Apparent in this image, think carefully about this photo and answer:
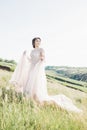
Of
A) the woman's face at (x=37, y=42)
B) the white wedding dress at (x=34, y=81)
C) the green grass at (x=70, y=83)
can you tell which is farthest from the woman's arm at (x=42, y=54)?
the green grass at (x=70, y=83)

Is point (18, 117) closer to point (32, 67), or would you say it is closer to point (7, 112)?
point (7, 112)

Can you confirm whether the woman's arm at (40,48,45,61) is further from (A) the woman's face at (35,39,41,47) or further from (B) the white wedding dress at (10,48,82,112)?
(A) the woman's face at (35,39,41,47)

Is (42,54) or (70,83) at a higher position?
(42,54)

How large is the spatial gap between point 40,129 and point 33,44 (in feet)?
20.9

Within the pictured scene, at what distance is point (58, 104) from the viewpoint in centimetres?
1209

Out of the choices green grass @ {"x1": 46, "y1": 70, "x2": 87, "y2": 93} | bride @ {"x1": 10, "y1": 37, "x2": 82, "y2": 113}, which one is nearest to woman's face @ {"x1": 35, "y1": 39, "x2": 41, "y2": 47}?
bride @ {"x1": 10, "y1": 37, "x2": 82, "y2": 113}

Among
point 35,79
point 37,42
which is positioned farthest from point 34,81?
point 37,42

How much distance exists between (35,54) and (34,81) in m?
1.03

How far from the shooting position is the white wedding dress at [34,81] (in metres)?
12.2

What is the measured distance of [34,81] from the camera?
488 inches

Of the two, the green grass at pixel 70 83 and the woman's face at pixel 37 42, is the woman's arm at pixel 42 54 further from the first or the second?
the green grass at pixel 70 83

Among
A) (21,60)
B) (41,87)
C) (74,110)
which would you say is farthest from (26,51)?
(74,110)

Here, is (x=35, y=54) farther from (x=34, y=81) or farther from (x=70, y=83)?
(x=70, y=83)

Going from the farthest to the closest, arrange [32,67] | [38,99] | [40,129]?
1. [32,67]
2. [38,99]
3. [40,129]
